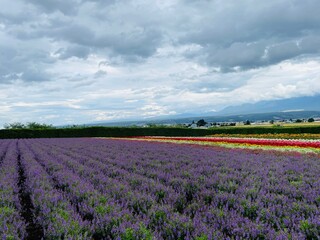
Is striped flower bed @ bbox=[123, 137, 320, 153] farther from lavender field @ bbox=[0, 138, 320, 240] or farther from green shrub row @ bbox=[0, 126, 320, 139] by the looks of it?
green shrub row @ bbox=[0, 126, 320, 139]

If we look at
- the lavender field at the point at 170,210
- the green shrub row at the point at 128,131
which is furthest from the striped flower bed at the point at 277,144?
the green shrub row at the point at 128,131

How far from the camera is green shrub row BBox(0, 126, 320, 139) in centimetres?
4355

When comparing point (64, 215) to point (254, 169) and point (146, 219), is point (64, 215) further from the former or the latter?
point (254, 169)

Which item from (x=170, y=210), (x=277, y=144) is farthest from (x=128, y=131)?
(x=170, y=210)

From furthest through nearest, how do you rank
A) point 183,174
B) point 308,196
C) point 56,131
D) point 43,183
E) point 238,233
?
point 56,131
point 183,174
point 43,183
point 308,196
point 238,233

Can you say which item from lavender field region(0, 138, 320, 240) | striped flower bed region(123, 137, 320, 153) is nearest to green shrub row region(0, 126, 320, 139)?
striped flower bed region(123, 137, 320, 153)

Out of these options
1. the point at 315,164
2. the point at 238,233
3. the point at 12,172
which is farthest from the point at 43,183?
the point at 315,164

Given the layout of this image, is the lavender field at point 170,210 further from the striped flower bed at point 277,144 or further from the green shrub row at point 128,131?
the green shrub row at point 128,131

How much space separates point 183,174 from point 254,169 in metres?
2.17

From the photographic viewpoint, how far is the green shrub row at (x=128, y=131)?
143 ft

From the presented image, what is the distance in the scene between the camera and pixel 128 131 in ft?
157

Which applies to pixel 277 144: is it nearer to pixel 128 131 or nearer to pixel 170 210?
pixel 170 210

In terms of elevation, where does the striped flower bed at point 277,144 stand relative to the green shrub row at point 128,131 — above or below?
below

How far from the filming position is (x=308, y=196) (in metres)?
6.13
